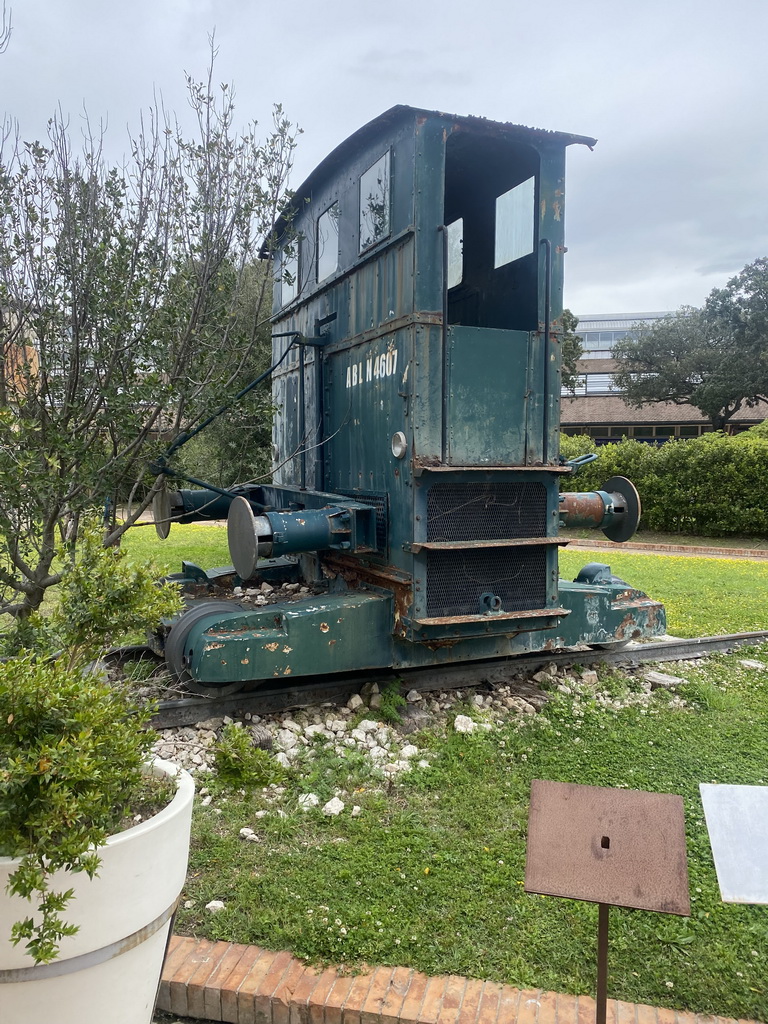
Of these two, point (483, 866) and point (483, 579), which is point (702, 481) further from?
point (483, 866)

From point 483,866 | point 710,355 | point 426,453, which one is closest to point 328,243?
Result: point 426,453

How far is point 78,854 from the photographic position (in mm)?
1901

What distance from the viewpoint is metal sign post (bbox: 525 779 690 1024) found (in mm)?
2305

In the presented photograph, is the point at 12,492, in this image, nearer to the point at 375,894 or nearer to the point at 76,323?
the point at 76,323

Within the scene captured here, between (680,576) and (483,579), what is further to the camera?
(680,576)

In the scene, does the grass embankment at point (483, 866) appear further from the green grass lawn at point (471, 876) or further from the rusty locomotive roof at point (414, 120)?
the rusty locomotive roof at point (414, 120)

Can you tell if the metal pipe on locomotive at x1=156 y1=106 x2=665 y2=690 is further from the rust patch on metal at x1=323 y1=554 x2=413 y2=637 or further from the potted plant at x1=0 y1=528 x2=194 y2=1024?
the potted plant at x1=0 y1=528 x2=194 y2=1024

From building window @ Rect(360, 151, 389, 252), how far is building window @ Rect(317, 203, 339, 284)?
659 millimetres

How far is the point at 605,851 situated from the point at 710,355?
3211 cm

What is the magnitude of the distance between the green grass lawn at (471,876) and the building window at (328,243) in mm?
4059

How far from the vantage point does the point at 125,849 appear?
220 centimetres

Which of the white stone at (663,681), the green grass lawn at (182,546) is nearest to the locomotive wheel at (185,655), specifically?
the white stone at (663,681)

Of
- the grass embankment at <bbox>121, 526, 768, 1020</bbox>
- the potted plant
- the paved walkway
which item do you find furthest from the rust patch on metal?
the paved walkway

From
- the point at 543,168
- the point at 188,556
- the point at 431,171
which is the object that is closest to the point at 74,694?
the point at 431,171
